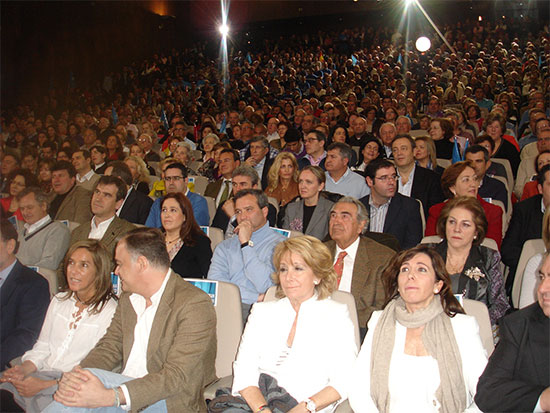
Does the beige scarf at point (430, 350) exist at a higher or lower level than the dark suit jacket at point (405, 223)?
lower

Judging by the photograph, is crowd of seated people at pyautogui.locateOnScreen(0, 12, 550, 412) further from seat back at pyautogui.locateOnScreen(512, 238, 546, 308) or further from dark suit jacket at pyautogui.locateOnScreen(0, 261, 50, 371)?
seat back at pyautogui.locateOnScreen(512, 238, 546, 308)

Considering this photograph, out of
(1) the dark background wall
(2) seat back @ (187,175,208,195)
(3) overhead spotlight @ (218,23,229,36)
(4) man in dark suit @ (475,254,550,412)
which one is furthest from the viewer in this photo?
(3) overhead spotlight @ (218,23,229,36)

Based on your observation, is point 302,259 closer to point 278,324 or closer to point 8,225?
point 278,324

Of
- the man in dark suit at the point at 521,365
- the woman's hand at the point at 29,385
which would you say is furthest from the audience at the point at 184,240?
the man in dark suit at the point at 521,365

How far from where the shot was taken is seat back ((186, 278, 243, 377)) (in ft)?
8.52

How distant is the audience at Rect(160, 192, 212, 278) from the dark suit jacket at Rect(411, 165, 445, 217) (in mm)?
2022

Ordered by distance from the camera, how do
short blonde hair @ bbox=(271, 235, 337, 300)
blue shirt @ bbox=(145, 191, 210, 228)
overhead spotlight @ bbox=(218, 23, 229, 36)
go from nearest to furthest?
1. short blonde hair @ bbox=(271, 235, 337, 300)
2. blue shirt @ bbox=(145, 191, 210, 228)
3. overhead spotlight @ bbox=(218, 23, 229, 36)

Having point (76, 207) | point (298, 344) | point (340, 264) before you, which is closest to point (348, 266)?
point (340, 264)

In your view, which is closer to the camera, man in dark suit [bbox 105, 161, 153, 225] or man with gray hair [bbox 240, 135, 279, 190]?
man in dark suit [bbox 105, 161, 153, 225]

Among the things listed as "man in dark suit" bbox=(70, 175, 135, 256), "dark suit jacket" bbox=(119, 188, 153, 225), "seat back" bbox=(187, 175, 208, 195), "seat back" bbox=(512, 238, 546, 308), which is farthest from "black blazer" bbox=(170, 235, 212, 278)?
"seat back" bbox=(187, 175, 208, 195)

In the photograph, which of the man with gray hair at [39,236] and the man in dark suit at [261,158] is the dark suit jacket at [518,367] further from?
the man in dark suit at [261,158]

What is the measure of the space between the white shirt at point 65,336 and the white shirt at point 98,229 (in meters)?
1.17

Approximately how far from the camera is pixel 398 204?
386cm

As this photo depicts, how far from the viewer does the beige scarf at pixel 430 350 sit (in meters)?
2.03
